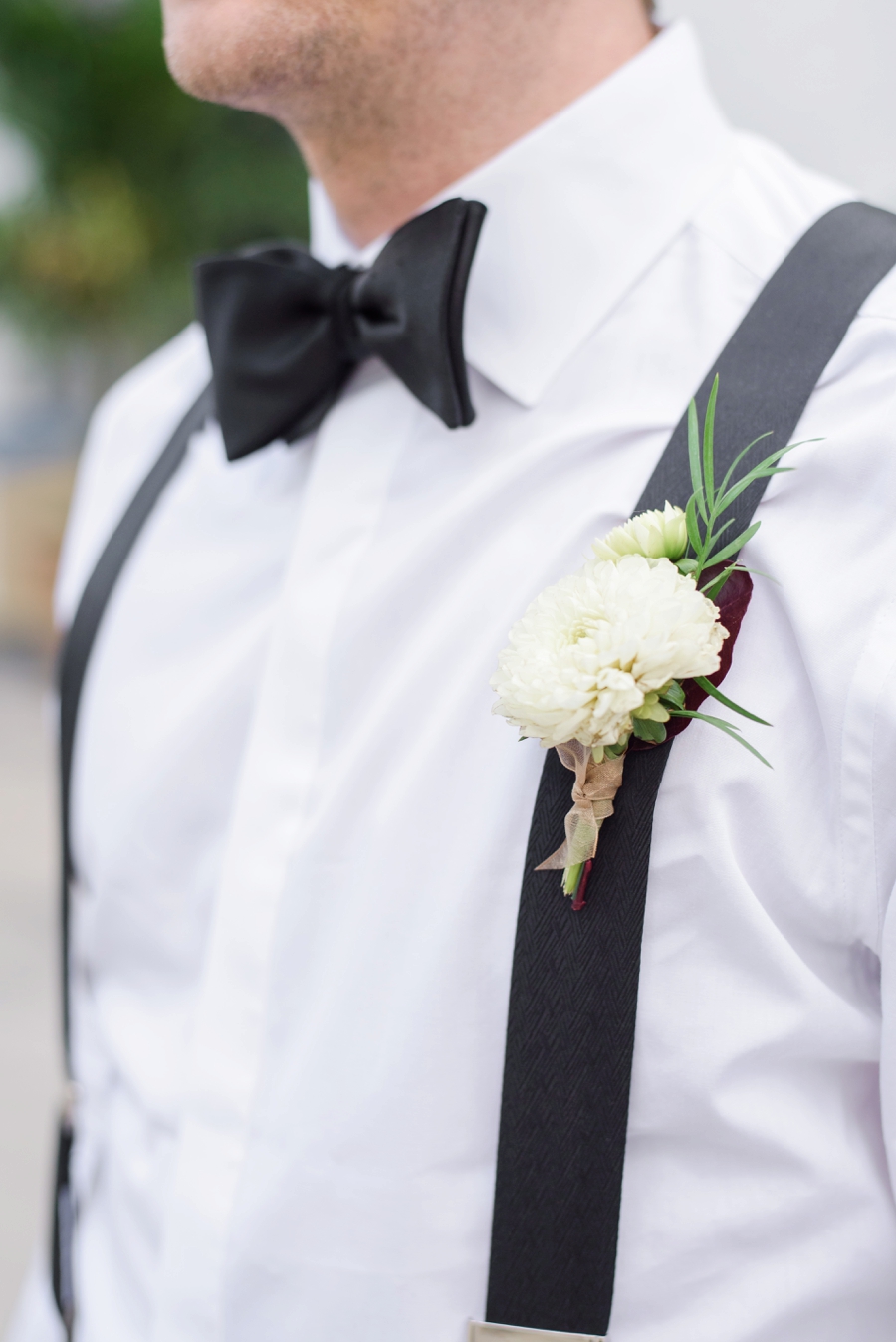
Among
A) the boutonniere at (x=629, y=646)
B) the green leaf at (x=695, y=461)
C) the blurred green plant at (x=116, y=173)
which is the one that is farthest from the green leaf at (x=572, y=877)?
the blurred green plant at (x=116, y=173)

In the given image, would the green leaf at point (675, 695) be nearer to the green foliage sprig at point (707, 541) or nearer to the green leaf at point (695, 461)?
the green foliage sprig at point (707, 541)

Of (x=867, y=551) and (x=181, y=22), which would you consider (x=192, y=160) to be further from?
(x=867, y=551)

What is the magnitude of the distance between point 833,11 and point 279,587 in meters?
0.69

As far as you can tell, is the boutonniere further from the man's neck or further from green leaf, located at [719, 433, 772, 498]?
the man's neck

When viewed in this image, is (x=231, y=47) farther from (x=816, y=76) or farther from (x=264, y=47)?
(x=816, y=76)

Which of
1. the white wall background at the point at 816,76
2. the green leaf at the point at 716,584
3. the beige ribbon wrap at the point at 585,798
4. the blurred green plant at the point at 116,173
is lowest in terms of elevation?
the beige ribbon wrap at the point at 585,798

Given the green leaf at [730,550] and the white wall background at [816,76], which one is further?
the white wall background at [816,76]

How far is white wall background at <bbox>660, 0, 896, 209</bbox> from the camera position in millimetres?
904

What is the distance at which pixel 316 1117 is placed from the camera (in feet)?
2.32

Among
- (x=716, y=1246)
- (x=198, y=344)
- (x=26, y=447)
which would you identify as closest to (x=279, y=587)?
(x=198, y=344)

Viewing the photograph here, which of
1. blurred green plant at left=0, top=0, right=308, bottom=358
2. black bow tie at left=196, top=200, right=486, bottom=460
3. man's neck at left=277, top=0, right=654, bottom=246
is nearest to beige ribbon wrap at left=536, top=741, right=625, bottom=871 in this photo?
black bow tie at left=196, top=200, right=486, bottom=460

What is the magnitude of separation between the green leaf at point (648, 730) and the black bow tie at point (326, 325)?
0.97ft

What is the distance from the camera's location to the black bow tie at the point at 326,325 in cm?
77

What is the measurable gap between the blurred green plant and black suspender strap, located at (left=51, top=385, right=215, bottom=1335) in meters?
3.84
